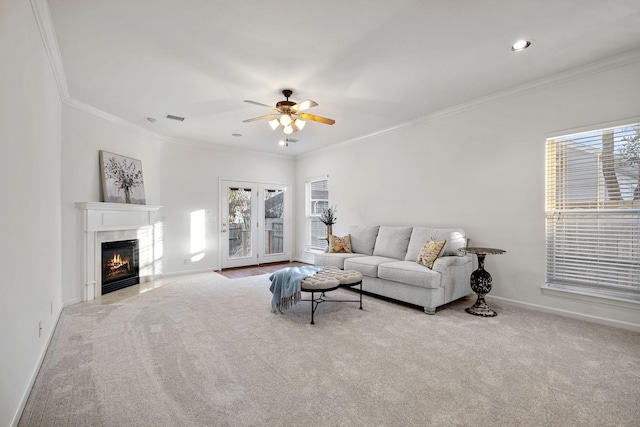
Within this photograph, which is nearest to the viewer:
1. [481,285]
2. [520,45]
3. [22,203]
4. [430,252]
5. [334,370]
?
[22,203]

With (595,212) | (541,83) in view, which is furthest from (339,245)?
(541,83)

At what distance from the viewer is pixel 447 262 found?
3.85 metres

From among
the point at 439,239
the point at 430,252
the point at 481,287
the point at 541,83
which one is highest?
the point at 541,83

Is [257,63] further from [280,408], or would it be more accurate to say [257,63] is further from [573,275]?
[573,275]

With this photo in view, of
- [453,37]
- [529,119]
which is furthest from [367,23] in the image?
[529,119]

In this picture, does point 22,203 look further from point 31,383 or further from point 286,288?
point 286,288

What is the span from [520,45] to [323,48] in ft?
6.26

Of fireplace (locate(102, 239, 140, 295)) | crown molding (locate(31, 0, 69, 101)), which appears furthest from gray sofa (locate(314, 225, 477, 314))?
crown molding (locate(31, 0, 69, 101))

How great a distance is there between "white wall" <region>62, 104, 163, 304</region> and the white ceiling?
0.38 m

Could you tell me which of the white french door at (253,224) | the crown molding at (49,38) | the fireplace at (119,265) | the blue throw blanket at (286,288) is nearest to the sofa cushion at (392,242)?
the blue throw blanket at (286,288)

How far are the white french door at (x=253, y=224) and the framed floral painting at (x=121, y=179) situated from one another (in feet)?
5.77

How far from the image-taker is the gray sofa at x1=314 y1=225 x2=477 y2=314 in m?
3.74

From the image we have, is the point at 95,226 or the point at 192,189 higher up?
the point at 192,189

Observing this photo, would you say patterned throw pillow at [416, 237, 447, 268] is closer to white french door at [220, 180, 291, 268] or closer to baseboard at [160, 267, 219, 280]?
white french door at [220, 180, 291, 268]
